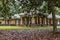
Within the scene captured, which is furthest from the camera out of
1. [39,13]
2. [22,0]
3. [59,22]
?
[59,22]

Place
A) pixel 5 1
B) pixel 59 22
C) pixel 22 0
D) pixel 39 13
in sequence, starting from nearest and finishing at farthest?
pixel 22 0
pixel 5 1
pixel 39 13
pixel 59 22

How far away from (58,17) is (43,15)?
4.70 meters

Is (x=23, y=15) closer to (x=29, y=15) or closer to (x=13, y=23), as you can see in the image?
(x=29, y=15)

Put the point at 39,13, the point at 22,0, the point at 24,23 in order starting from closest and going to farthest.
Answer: the point at 22,0 → the point at 39,13 → the point at 24,23

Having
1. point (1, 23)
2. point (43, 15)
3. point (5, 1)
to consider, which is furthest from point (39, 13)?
point (5, 1)

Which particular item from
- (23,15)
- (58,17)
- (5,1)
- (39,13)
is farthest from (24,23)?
(5,1)

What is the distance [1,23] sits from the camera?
45188mm

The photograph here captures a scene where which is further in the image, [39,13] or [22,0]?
[39,13]

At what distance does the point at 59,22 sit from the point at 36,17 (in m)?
7.49

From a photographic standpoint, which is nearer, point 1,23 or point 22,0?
point 22,0

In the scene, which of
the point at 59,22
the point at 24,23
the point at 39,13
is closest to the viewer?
the point at 39,13

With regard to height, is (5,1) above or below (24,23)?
above

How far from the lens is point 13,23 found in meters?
45.1

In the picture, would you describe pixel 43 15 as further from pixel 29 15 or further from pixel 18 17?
pixel 18 17
